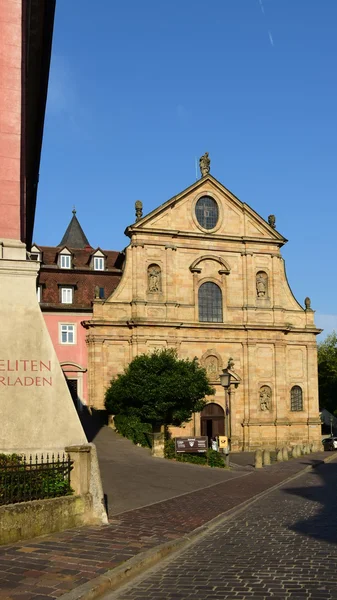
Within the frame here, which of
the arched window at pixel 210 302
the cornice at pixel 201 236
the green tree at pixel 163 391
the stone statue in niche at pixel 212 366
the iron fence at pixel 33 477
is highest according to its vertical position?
the cornice at pixel 201 236

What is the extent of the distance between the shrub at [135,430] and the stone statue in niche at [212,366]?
11.1 m

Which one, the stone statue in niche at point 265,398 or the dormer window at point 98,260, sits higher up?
the dormer window at point 98,260

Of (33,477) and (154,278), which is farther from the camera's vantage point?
(154,278)

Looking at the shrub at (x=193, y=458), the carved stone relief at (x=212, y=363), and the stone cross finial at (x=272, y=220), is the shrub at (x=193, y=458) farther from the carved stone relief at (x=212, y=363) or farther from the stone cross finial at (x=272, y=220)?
the stone cross finial at (x=272, y=220)

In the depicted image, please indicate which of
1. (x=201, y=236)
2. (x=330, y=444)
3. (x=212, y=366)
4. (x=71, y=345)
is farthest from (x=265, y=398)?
(x=71, y=345)

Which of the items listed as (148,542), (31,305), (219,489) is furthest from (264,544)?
(219,489)

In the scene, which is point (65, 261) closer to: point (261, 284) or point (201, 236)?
point (201, 236)

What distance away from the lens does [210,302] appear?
49.6 meters

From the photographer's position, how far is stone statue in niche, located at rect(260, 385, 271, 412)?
162 ft

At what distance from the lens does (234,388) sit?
160 ft

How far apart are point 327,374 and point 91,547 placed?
72036 millimetres

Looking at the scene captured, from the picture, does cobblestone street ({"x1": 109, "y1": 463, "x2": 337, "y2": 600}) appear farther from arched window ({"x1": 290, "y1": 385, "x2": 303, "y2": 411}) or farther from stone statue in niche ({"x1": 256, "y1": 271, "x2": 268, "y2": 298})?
stone statue in niche ({"x1": 256, "y1": 271, "x2": 268, "y2": 298})

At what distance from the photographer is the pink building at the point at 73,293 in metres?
45.8

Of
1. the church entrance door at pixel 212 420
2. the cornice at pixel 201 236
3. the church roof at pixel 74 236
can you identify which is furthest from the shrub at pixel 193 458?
the church roof at pixel 74 236
